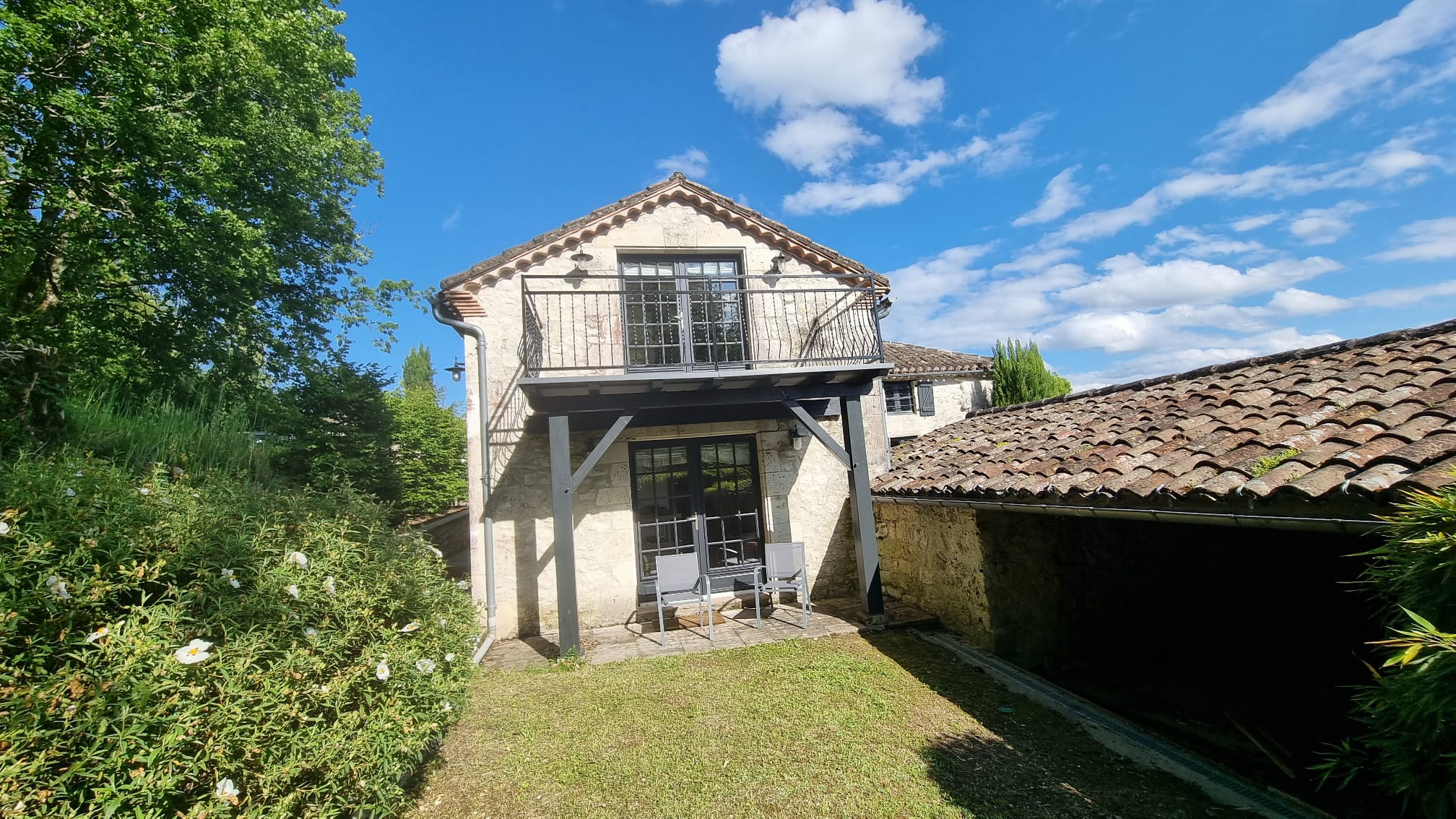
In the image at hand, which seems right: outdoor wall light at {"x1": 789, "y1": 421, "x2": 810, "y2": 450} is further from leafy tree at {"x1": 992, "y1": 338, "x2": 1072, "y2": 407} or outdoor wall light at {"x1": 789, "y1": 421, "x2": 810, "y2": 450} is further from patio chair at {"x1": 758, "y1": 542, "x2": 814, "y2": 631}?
leafy tree at {"x1": 992, "y1": 338, "x2": 1072, "y2": 407}

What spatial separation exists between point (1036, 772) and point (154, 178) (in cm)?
1037

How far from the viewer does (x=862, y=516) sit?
686cm

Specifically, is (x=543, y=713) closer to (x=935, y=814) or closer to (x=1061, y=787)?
(x=935, y=814)

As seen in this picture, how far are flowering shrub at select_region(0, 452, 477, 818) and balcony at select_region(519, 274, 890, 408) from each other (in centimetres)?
326

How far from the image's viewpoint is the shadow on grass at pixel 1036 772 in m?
3.22

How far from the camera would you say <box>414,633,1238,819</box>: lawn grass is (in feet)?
11.0

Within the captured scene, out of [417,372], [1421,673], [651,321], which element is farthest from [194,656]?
[417,372]

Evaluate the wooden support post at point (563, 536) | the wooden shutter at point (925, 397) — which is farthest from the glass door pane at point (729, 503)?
the wooden shutter at point (925, 397)

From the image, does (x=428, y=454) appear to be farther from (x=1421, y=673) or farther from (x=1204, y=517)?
(x=1421, y=673)

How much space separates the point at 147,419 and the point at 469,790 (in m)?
3.74

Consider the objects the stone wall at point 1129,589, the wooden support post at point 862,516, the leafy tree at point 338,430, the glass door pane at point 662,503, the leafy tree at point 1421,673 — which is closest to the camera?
the leafy tree at point 1421,673

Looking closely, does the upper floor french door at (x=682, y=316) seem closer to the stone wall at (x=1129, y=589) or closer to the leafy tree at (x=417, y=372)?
the stone wall at (x=1129, y=589)

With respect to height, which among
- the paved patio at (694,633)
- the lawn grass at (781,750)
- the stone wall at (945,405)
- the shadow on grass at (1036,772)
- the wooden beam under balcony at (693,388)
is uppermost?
the stone wall at (945,405)

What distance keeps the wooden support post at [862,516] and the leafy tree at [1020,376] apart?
51.1 feet
